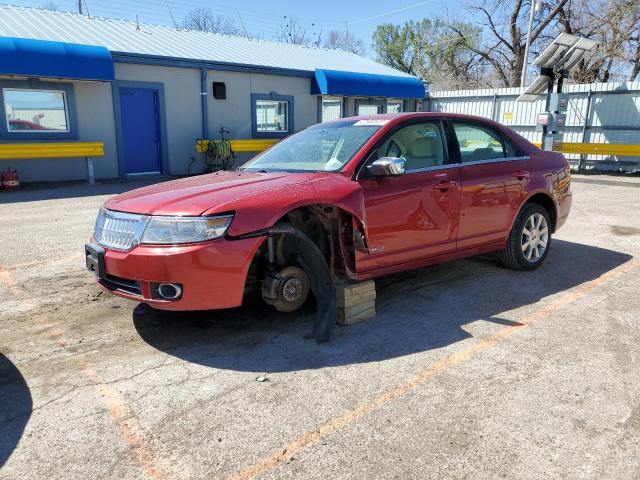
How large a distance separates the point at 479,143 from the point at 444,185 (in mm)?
868

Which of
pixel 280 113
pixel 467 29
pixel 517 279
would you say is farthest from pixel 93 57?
pixel 467 29

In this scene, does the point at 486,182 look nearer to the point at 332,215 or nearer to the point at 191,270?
the point at 332,215

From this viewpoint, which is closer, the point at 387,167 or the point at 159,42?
the point at 387,167

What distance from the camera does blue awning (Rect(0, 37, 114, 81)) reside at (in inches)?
431

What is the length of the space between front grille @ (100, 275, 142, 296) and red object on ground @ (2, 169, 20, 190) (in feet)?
32.7

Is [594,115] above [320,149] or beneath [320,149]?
above

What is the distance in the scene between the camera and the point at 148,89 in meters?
14.0

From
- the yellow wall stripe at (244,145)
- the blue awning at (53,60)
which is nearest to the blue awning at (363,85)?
the yellow wall stripe at (244,145)

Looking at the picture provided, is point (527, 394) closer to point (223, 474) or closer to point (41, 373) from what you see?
point (223, 474)

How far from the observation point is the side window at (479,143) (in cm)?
481

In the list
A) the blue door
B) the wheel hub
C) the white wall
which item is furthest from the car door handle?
the blue door

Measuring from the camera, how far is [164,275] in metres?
3.26

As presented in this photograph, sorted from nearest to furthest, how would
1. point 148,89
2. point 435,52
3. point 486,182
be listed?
point 486,182 < point 148,89 < point 435,52

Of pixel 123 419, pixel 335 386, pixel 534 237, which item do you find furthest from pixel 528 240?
pixel 123 419
